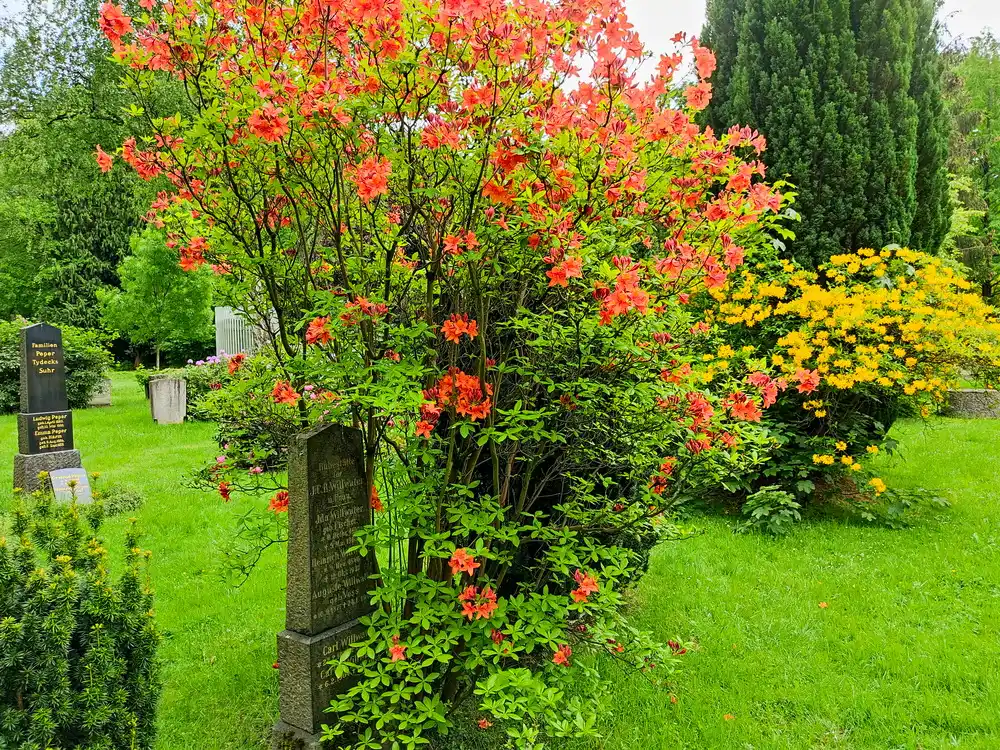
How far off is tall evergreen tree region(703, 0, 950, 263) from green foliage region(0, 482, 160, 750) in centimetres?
704

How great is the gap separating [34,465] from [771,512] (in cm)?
823

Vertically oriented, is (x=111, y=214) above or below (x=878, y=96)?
above

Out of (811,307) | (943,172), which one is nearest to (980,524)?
(811,307)

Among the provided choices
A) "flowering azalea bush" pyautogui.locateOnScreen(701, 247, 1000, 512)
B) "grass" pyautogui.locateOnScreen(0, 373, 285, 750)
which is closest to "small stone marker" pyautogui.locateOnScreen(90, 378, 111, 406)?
"grass" pyautogui.locateOnScreen(0, 373, 285, 750)

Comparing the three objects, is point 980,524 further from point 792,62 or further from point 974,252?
point 974,252

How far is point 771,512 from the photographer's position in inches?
242

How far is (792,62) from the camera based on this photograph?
7.22 meters

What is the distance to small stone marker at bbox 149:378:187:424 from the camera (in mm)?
11837

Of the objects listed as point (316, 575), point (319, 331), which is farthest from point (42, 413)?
point (319, 331)

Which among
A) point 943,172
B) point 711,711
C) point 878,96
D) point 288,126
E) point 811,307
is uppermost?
point 878,96

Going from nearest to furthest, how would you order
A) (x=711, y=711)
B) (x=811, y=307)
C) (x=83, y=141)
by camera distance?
(x=711, y=711)
(x=811, y=307)
(x=83, y=141)

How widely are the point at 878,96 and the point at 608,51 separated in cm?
660

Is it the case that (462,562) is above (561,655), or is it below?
above

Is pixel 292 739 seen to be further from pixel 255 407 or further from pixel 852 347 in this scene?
pixel 852 347
